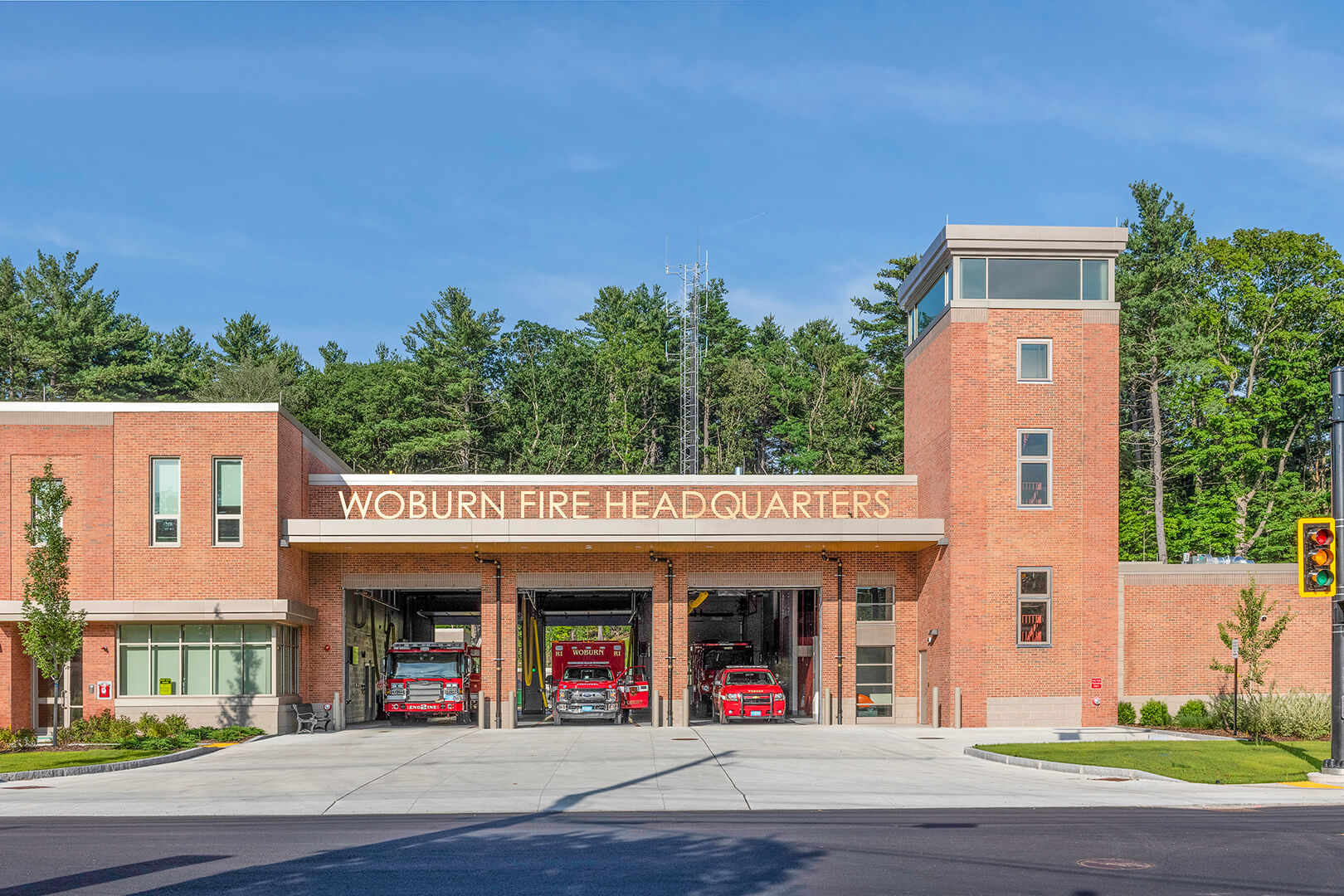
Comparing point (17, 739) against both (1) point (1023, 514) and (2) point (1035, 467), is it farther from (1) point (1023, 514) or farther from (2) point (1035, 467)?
(2) point (1035, 467)

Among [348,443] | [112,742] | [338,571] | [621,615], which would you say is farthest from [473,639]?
[112,742]

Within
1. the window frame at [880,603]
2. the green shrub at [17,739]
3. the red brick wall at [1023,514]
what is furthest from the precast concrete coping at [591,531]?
the green shrub at [17,739]

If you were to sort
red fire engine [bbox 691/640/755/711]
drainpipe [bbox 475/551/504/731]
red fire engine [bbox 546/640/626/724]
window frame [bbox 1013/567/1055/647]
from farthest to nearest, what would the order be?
red fire engine [bbox 691/640/755/711] < red fire engine [bbox 546/640/626/724] < drainpipe [bbox 475/551/504/731] < window frame [bbox 1013/567/1055/647]

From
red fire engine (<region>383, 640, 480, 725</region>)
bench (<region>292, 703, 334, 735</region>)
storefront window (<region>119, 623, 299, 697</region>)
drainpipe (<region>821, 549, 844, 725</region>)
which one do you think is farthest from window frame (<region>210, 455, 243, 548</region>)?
drainpipe (<region>821, 549, 844, 725</region>)

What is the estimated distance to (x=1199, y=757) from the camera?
25875mm

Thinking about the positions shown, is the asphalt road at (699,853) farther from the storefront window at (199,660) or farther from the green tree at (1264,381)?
the green tree at (1264,381)

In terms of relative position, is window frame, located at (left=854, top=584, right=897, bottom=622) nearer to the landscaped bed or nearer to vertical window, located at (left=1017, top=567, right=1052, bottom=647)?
vertical window, located at (left=1017, top=567, right=1052, bottom=647)

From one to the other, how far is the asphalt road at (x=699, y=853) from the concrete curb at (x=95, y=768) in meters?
7.07

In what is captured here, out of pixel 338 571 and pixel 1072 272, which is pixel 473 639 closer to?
pixel 338 571

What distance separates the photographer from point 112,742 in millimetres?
31516

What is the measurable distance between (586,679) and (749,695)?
5.05 meters

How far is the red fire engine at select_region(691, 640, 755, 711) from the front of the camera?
47375mm

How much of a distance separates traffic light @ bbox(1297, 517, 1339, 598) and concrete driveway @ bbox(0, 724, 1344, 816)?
348 centimetres

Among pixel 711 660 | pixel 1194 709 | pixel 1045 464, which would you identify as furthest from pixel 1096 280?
pixel 711 660
